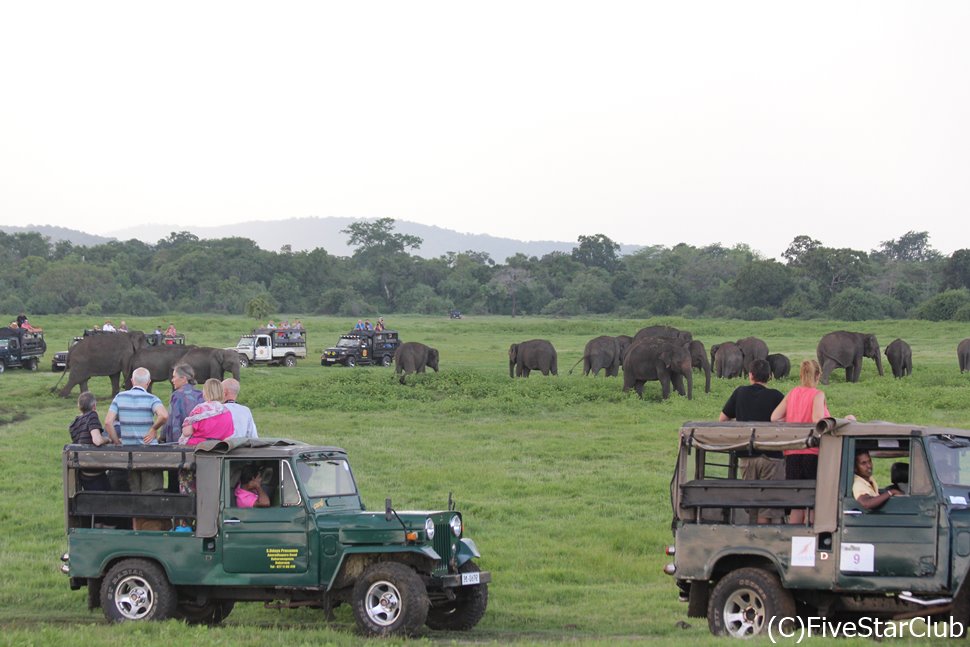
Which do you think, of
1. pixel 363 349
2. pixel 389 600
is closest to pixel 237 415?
pixel 389 600

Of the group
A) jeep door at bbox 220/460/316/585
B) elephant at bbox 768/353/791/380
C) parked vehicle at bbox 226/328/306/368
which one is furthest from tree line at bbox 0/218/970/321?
jeep door at bbox 220/460/316/585

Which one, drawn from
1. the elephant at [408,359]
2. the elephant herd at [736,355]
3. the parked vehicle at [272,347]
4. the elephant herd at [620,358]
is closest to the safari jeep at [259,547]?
the elephant herd at [620,358]

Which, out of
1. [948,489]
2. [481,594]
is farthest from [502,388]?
[948,489]

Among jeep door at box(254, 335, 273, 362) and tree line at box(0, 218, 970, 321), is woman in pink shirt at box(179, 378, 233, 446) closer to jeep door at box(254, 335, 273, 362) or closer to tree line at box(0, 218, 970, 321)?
jeep door at box(254, 335, 273, 362)

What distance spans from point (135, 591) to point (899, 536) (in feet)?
22.0

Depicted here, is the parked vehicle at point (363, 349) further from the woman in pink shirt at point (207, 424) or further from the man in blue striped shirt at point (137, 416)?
the woman in pink shirt at point (207, 424)

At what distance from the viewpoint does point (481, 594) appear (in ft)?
38.2

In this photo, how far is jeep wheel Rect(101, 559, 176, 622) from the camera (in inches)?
449

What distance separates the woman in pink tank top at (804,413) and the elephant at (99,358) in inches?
1041

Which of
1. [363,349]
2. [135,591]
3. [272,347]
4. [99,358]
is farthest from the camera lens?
[363,349]

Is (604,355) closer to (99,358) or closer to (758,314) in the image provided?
(99,358)

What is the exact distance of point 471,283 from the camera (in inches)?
4695

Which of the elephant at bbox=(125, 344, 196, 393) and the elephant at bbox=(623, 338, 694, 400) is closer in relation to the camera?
the elephant at bbox=(623, 338, 694, 400)

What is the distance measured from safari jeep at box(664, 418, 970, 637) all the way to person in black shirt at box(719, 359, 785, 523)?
469 mm
